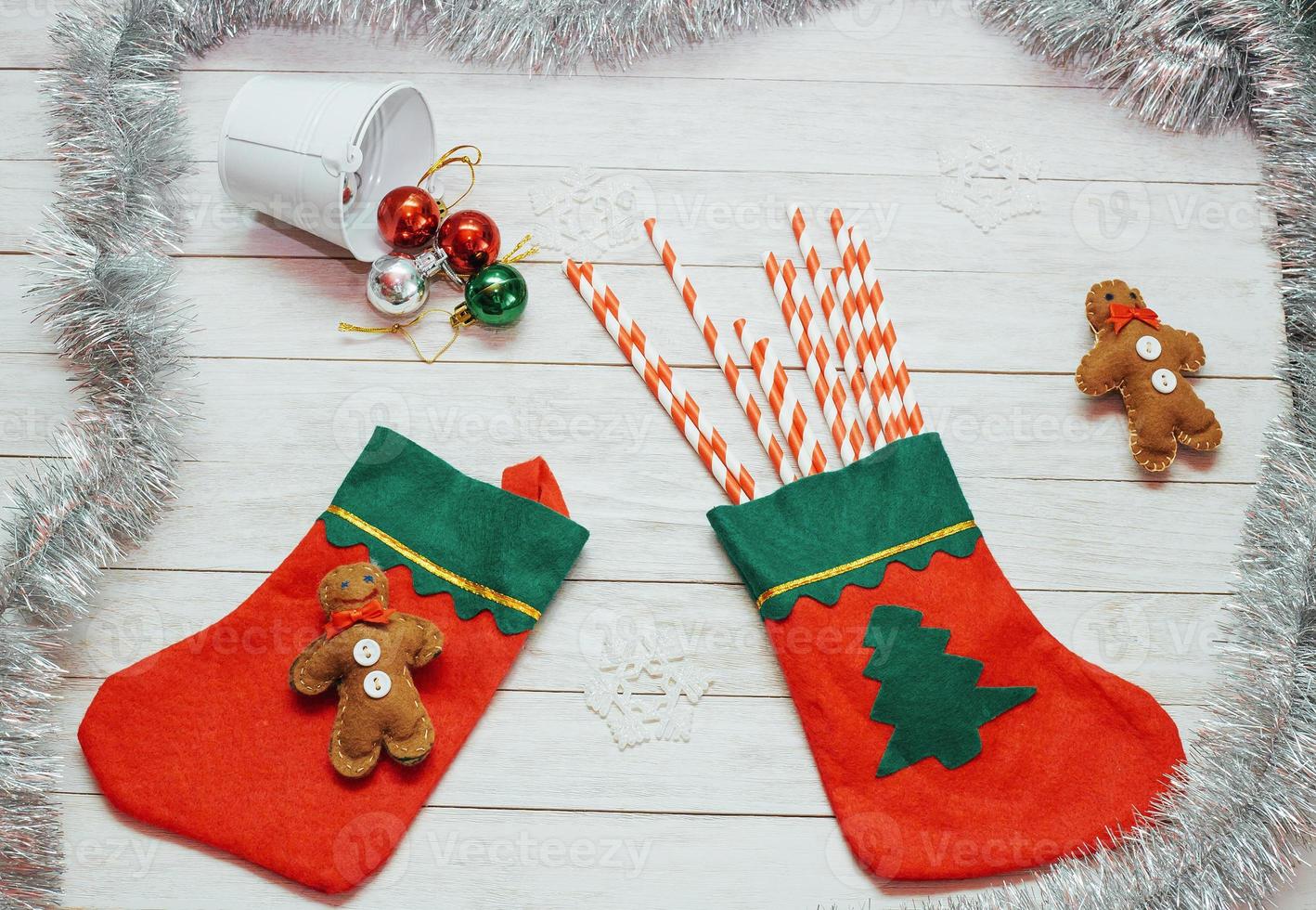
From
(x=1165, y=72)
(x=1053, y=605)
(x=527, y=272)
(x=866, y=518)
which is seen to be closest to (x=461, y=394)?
(x=527, y=272)

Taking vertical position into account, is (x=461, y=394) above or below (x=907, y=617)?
below

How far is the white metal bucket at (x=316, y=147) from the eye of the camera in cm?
146

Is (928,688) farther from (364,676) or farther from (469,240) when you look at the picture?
(469,240)

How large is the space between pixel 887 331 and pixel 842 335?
0.23 ft

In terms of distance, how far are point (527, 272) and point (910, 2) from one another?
2.73 ft

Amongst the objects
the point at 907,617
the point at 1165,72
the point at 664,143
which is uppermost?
the point at 1165,72

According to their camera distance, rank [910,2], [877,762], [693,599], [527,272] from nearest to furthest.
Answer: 1. [877,762]
2. [693,599]
3. [527,272]
4. [910,2]

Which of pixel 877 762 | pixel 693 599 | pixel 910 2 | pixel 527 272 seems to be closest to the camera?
pixel 877 762

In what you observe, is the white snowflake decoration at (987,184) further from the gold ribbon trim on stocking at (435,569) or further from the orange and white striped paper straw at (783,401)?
→ the gold ribbon trim on stocking at (435,569)

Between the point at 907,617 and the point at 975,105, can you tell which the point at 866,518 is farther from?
the point at 975,105

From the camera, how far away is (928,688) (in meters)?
1.36

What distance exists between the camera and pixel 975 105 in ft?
5.60

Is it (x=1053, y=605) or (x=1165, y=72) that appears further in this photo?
(x=1165, y=72)

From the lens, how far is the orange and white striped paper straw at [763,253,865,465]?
1.50m
